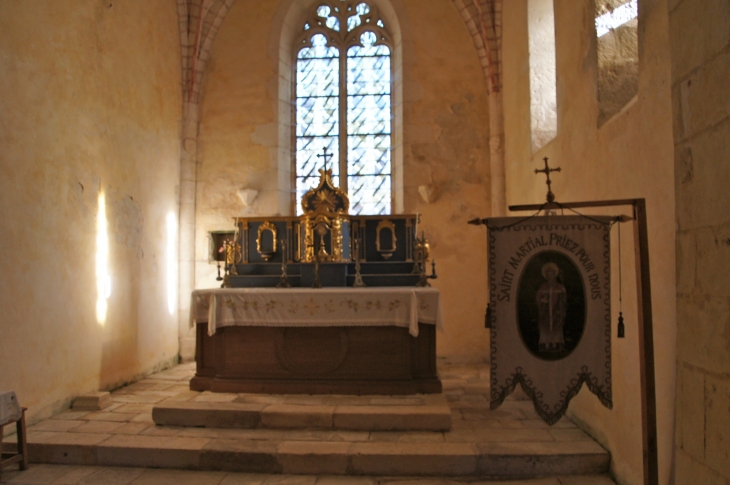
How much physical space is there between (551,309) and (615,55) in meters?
2.23

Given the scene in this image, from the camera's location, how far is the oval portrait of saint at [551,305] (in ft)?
10.9

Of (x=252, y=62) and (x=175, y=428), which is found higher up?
(x=252, y=62)

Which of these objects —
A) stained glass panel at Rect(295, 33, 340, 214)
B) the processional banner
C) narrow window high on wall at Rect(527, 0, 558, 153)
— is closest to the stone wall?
the processional banner

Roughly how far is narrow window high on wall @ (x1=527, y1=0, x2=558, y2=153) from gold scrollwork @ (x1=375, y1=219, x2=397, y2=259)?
1861 mm

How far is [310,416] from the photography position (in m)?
4.87

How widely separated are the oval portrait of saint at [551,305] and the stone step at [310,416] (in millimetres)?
1680

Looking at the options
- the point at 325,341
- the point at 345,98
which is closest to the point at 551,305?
the point at 325,341

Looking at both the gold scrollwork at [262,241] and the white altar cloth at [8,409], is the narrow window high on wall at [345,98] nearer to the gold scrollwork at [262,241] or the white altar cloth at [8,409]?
the gold scrollwork at [262,241]

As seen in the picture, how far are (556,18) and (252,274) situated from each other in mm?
4327

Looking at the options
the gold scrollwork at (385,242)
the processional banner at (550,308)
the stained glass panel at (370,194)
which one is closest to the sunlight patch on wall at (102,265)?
the gold scrollwork at (385,242)

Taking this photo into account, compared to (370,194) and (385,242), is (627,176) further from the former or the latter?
(370,194)

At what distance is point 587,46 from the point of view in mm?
4535

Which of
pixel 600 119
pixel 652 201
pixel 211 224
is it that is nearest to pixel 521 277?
pixel 652 201

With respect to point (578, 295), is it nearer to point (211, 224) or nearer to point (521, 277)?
point (521, 277)
